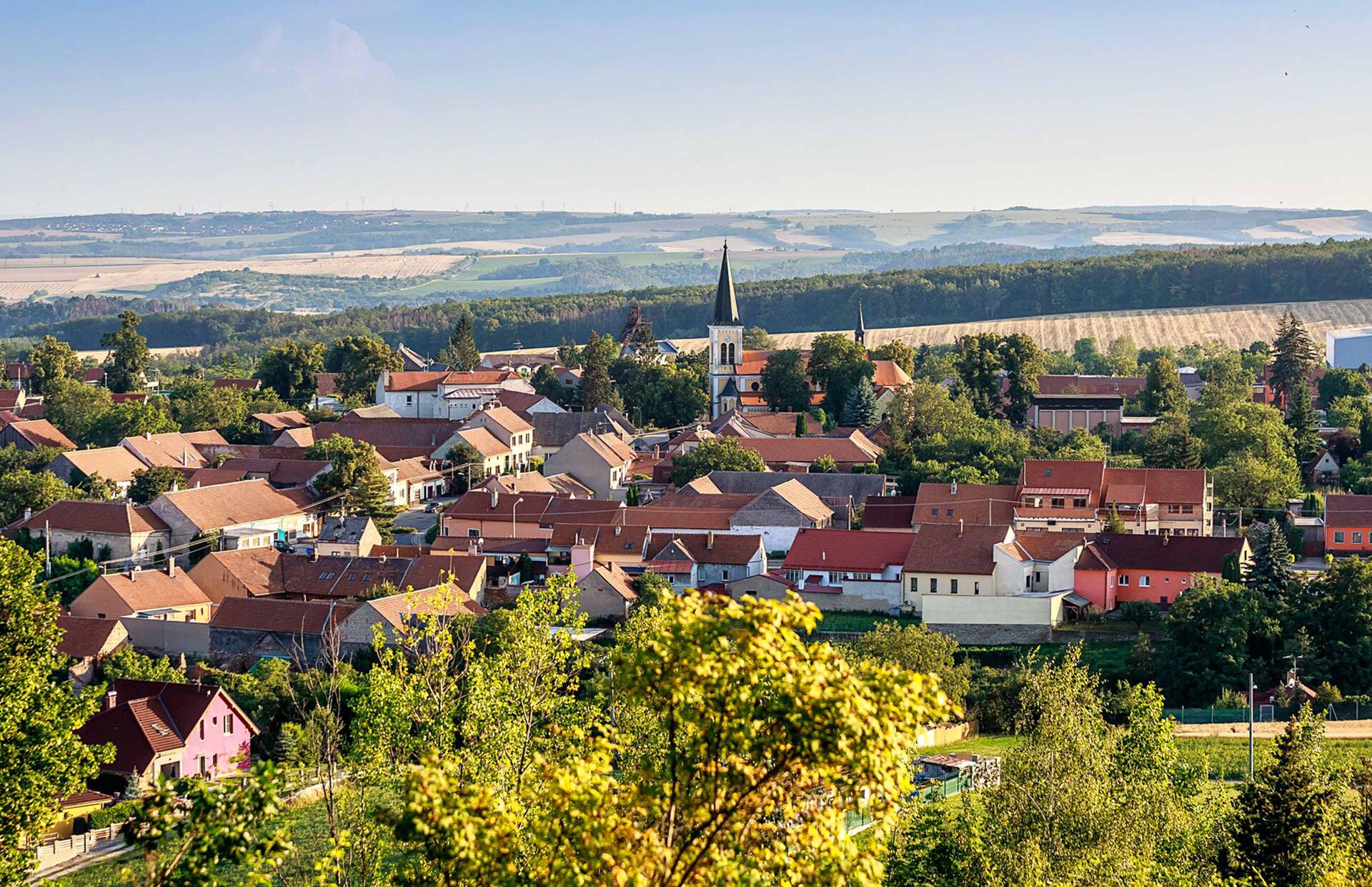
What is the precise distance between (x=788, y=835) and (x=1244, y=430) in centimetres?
4919

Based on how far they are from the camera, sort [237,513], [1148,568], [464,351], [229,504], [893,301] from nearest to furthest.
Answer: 1. [1148,568]
2. [237,513]
3. [229,504]
4. [464,351]
5. [893,301]

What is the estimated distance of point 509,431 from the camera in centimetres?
6481

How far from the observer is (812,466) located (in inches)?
2307

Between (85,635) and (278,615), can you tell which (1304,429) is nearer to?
(278,615)

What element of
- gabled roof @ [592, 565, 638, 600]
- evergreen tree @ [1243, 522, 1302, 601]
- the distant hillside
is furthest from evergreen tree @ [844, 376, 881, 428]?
the distant hillside

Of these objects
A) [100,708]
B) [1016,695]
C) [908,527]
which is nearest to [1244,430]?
[908,527]

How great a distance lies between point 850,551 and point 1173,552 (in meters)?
8.44

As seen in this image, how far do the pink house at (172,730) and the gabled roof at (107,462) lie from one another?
25.2 meters

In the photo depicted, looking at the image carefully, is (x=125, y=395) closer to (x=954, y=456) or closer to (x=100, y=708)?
(x=954, y=456)

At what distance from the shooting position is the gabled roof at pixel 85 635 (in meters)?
37.8

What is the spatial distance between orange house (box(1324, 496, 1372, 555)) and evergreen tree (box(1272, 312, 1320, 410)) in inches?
807

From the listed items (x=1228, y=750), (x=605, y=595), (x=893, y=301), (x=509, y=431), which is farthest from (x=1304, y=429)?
(x=893, y=301)

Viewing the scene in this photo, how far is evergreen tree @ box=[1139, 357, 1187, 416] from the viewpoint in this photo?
68.4 metres

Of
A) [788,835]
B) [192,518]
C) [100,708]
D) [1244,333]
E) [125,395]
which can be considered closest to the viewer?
[788,835]
